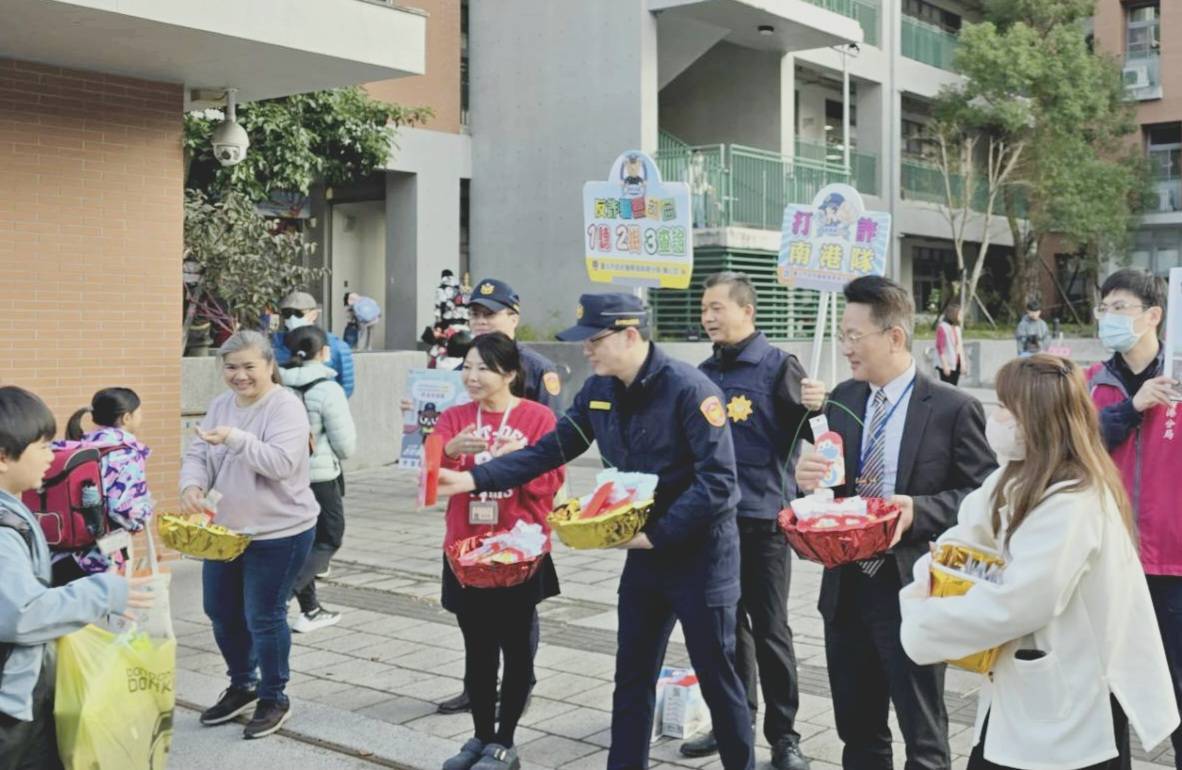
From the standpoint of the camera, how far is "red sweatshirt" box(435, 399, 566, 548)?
546 centimetres

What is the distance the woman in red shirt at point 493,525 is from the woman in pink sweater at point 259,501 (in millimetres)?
747

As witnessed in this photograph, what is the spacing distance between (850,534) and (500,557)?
163cm

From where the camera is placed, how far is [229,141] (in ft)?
37.1

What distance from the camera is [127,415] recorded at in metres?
5.98

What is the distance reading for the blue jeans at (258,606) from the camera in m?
5.76

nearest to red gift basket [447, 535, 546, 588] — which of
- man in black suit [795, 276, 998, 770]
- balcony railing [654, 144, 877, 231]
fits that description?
man in black suit [795, 276, 998, 770]

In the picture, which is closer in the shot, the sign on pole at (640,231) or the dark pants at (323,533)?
the dark pants at (323,533)

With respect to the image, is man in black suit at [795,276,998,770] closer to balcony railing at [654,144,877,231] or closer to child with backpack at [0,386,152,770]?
child with backpack at [0,386,152,770]

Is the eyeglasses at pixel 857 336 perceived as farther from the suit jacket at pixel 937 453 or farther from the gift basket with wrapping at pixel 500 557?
the gift basket with wrapping at pixel 500 557

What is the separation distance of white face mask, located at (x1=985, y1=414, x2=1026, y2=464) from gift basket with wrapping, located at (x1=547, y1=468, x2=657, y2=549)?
1.38m

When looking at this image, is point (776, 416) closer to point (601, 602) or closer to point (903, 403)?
point (903, 403)

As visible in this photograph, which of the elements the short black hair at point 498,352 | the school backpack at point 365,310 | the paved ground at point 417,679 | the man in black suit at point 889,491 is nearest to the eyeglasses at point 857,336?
the man in black suit at point 889,491

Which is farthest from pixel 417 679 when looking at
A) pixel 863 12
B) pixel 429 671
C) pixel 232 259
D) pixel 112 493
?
pixel 863 12

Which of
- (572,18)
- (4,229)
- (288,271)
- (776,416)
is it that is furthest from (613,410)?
(572,18)
